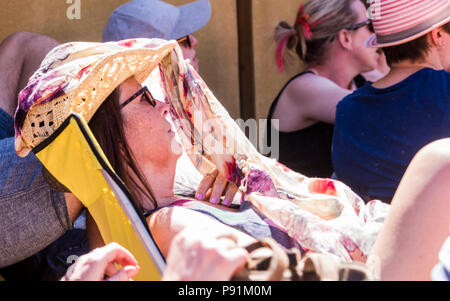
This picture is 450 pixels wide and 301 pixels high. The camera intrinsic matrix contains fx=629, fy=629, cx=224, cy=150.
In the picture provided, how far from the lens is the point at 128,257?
1.45 metres

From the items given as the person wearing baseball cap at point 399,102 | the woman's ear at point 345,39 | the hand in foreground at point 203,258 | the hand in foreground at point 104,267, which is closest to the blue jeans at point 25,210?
the hand in foreground at point 104,267

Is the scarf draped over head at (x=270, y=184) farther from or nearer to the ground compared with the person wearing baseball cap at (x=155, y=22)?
nearer to the ground

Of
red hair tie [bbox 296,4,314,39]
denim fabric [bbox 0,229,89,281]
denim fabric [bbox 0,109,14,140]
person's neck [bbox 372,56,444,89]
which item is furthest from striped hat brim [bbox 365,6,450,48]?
denim fabric [bbox 0,109,14,140]

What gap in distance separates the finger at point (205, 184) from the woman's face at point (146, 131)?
18 centimetres

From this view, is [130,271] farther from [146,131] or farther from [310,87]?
[310,87]

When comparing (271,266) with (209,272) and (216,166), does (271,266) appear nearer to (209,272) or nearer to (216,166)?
(209,272)

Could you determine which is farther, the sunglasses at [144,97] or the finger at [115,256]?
the sunglasses at [144,97]

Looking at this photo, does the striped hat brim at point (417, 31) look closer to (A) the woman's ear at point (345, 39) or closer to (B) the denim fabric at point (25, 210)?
(A) the woman's ear at point (345, 39)

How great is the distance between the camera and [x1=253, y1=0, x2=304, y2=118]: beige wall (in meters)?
4.57

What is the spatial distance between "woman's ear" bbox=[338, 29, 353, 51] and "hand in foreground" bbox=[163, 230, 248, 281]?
110 inches

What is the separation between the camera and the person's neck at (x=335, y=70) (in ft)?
12.7

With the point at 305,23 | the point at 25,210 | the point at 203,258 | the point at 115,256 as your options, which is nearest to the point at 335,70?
the point at 305,23

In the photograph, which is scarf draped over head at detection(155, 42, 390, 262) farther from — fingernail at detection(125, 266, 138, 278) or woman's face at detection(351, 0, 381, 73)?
woman's face at detection(351, 0, 381, 73)

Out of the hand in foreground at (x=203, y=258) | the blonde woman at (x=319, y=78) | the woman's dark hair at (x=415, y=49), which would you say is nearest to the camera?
the hand in foreground at (x=203, y=258)
